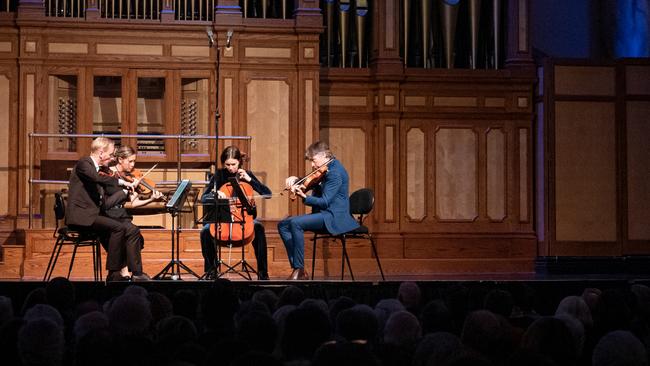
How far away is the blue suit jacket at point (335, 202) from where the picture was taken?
22.8 feet

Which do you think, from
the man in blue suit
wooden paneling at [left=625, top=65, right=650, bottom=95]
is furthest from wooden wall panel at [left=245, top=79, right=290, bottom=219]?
wooden paneling at [left=625, top=65, right=650, bottom=95]

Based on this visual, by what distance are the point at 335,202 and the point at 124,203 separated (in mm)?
1639

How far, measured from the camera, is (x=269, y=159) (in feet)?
29.5

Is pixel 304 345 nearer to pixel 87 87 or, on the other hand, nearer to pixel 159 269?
pixel 159 269

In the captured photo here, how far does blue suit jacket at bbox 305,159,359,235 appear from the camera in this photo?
273 inches

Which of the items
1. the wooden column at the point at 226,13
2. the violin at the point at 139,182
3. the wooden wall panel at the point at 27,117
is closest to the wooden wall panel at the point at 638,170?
the wooden column at the point at 226,13

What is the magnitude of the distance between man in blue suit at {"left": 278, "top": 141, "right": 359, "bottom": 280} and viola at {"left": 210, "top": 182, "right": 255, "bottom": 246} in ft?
1.19

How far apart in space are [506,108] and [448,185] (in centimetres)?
101

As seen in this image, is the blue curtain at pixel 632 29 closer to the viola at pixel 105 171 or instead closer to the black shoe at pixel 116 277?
the viola at pixel 105 171

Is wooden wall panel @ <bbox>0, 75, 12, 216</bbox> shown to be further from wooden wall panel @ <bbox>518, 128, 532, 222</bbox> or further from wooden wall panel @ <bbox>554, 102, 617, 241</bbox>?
wooden wall panel @ <bbox>554, 102, 617, 241</bbox>

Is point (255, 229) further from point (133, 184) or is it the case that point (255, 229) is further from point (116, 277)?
point (116, 277)

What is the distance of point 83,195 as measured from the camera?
677 cm

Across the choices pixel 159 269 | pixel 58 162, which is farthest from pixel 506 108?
pixel 58 162

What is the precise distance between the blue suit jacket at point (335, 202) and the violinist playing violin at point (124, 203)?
1.28 meters
